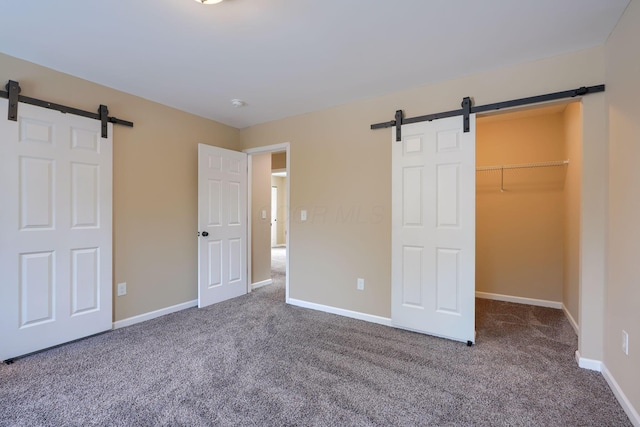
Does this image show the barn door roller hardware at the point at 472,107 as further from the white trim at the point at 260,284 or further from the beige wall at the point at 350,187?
the white trim at the point at 260,284

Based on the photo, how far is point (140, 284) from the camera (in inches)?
122

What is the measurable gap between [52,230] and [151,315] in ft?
4.22

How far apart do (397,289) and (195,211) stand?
262 centimetres

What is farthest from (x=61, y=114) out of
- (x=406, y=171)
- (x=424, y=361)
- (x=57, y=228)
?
(x=424, y=361)

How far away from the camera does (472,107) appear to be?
2561 millimetres

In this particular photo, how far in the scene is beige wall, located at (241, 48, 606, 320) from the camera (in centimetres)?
271

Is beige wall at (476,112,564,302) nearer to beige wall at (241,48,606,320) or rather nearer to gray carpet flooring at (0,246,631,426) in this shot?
gray carpet flooring at (0,246,631,426)

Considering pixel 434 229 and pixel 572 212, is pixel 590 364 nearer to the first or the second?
pixel 434 229

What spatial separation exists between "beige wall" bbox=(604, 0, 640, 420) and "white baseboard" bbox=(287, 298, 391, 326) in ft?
5.61

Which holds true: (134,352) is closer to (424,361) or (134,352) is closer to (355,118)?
(424,361)

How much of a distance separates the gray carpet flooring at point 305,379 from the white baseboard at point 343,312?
5.6 inches

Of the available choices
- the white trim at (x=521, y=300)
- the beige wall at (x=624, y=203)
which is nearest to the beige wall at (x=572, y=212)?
the white trim at (x=521, y=300)

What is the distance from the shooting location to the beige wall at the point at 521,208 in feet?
11.7

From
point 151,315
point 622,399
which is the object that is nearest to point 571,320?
point 622,399
